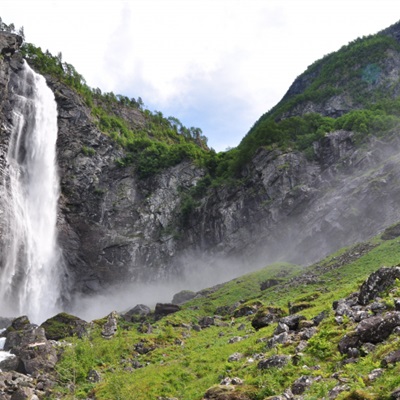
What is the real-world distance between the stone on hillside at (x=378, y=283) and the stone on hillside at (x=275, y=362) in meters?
5.24

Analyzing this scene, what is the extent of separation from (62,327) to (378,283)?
31720 millimetres

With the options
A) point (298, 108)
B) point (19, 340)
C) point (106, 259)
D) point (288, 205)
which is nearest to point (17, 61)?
point (106, 259)

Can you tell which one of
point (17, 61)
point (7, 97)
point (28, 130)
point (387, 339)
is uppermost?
point (17, 61)

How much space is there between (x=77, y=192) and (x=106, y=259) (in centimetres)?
1464

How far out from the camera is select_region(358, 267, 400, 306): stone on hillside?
A: 1628 cm

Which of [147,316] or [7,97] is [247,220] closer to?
[147,316]

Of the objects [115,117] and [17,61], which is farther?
[115,117]

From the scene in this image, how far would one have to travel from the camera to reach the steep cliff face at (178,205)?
68.8m

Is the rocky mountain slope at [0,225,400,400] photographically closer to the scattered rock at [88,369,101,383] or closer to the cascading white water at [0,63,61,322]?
the scattered rock at [88,369,101,383]

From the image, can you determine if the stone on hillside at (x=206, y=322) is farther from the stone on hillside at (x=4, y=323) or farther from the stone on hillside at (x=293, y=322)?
the stone on hillside at (x=4, y=323)

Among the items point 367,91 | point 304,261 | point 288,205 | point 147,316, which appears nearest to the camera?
point 147,316

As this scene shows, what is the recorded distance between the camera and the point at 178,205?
281 feet

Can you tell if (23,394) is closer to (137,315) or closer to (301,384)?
(301,384)

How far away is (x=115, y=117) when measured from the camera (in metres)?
105
